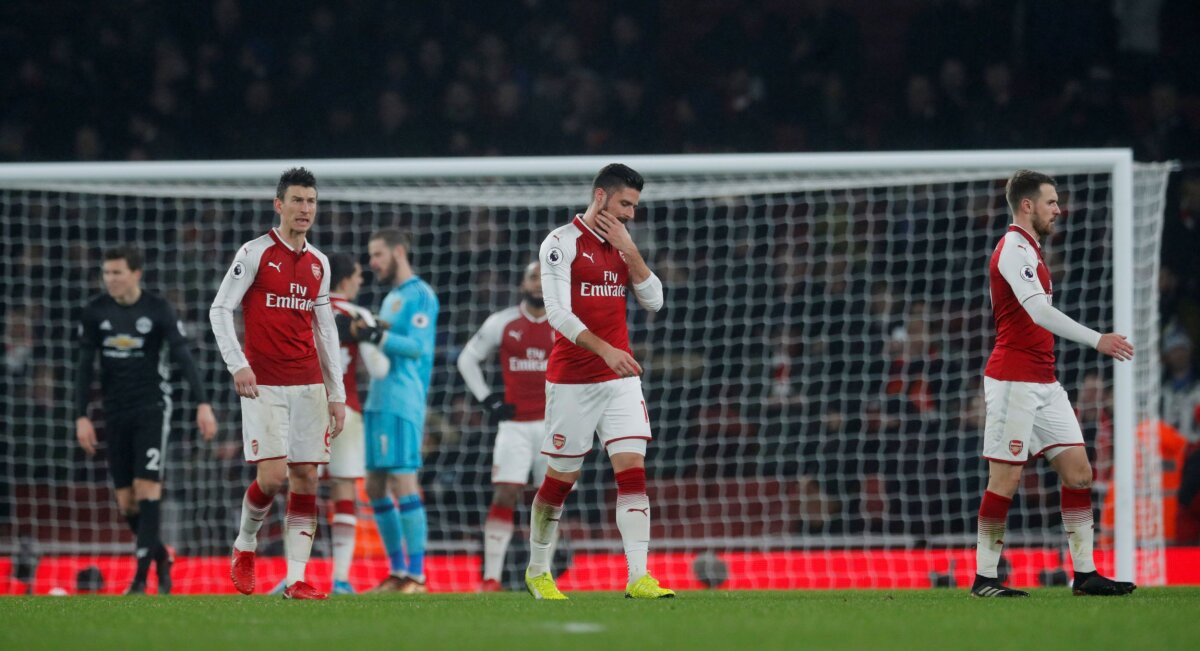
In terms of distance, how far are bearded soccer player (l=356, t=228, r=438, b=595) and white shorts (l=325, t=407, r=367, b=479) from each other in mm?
62

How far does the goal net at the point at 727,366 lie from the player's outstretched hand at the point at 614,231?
111 inches

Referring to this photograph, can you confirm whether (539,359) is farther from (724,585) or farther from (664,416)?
(664,416)

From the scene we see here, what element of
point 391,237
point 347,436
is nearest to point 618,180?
point 391,237

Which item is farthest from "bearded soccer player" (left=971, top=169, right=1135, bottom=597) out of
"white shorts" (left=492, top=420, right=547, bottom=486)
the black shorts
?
the black shorts

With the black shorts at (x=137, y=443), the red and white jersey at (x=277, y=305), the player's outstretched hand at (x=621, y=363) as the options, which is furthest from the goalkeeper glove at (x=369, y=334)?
the player's outstretched hand at (x=621, y=363)

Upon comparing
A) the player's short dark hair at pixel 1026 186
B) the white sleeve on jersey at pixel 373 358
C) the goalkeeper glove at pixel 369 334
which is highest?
the player's short dark hair at pixel 1026 186

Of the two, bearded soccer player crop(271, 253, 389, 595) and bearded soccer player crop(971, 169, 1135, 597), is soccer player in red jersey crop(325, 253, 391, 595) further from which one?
bearded soccer player crop(971, 169, 1135, 597)

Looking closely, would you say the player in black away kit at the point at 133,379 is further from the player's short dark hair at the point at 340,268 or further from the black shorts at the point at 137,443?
→ the player's short dark hair at the point at 340,268

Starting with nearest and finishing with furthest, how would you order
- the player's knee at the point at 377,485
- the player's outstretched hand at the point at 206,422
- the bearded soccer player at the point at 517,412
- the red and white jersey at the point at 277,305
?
the red and white jersey at the point at 277,305
the player's outstretched hand at the point at 206,422
the player's knee at the point at 377,485
the bearded soccer player at the point at 517,412

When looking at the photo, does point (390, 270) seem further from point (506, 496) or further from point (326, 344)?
point (326, 344)

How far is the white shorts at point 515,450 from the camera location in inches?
364

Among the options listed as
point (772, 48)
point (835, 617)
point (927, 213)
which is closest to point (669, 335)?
point (927, 213)

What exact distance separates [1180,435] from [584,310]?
A: 6826 mm

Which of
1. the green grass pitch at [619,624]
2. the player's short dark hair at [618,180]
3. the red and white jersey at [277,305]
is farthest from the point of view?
the red and white jersey at [277,305]
